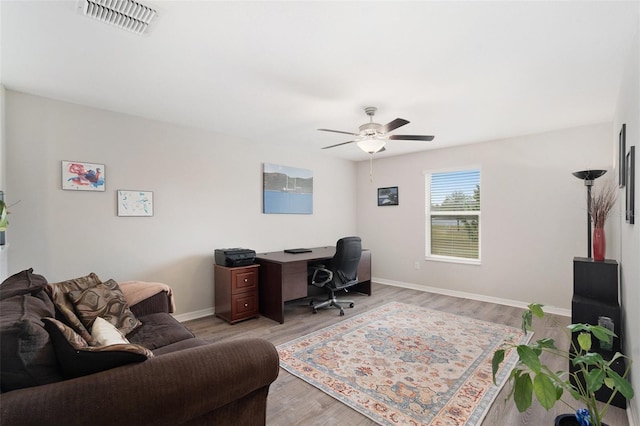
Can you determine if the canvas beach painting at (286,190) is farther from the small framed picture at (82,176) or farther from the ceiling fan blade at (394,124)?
the ceiling fan blade at (394,124)

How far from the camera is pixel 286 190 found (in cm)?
476

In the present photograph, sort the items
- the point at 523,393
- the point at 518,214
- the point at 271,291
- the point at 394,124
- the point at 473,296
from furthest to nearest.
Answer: the point at 473,296
the point at 518,214
the point at 271,291
the point at 394,124
the point at 523,393

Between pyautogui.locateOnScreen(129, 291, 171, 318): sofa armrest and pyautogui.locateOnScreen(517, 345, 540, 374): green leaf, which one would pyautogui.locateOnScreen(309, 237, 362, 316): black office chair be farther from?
pyautogui.locateOnScreen(517, 345, 540, 374): green leaf

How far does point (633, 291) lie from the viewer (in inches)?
71.4

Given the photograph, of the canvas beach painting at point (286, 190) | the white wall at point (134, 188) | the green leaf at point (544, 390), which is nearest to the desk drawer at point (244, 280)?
the white wall at point (134, 188)

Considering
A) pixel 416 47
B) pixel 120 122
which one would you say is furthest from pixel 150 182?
pixel 416 47

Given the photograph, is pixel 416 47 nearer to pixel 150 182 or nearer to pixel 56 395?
pixel 56 395

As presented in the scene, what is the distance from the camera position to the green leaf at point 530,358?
114cm

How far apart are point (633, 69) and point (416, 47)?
1.39 m

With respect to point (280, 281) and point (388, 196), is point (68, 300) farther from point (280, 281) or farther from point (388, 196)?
point (388, 196)

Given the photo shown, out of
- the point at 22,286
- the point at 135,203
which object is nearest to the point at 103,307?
the point at 22,286

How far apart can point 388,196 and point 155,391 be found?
4974 millimetres

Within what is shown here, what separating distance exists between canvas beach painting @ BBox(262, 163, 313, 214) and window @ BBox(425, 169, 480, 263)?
6.77ft

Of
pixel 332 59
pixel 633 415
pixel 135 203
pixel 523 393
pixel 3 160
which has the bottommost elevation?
pixel 633 415
